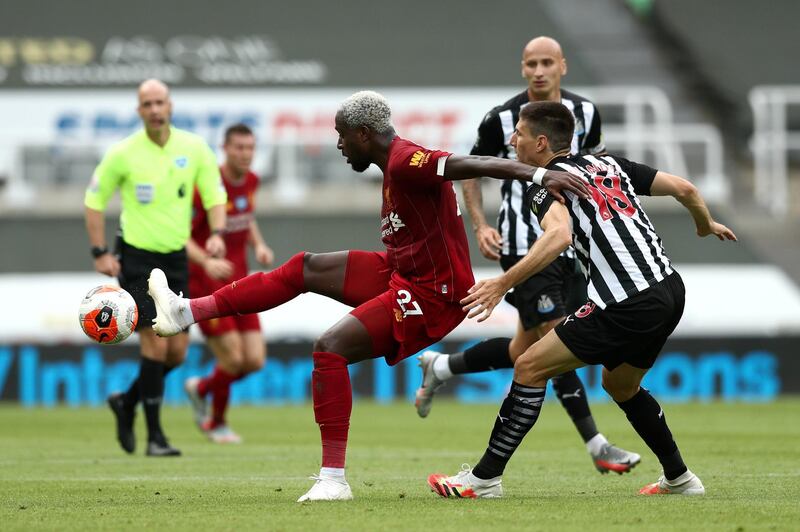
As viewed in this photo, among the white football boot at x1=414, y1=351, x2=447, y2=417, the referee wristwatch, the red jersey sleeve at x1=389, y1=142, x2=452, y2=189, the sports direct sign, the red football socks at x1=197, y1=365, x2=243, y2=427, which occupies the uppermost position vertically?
the sports direct sign

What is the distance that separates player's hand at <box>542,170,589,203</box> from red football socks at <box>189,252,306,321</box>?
Answer: 1.25 meters

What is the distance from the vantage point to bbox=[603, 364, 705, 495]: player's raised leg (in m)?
6.61

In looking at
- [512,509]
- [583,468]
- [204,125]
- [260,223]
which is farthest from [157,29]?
[512,509]

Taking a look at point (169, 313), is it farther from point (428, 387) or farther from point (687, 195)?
point (687, 195)

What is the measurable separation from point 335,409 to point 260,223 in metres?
12.1

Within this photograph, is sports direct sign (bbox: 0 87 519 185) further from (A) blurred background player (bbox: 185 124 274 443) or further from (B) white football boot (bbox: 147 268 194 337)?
(B) white football boot (bbox: 147 268 194 337)

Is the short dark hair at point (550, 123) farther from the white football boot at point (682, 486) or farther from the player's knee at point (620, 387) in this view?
the white football boot at point (682, 486)

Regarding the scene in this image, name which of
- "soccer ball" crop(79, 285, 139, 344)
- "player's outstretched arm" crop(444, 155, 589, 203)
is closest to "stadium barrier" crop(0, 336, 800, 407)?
"soccer ball" crop(79, 285, 139, 344)

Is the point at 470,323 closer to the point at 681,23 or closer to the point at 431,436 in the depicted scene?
the point at 431,436

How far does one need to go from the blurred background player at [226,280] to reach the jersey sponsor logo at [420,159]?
475 cm

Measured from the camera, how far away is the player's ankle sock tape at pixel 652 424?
6.62 m

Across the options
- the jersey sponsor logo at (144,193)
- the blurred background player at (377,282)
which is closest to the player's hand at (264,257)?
the jersey sponsor logo at (144,193)

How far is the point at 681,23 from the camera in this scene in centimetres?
2620

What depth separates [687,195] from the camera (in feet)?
21.9
